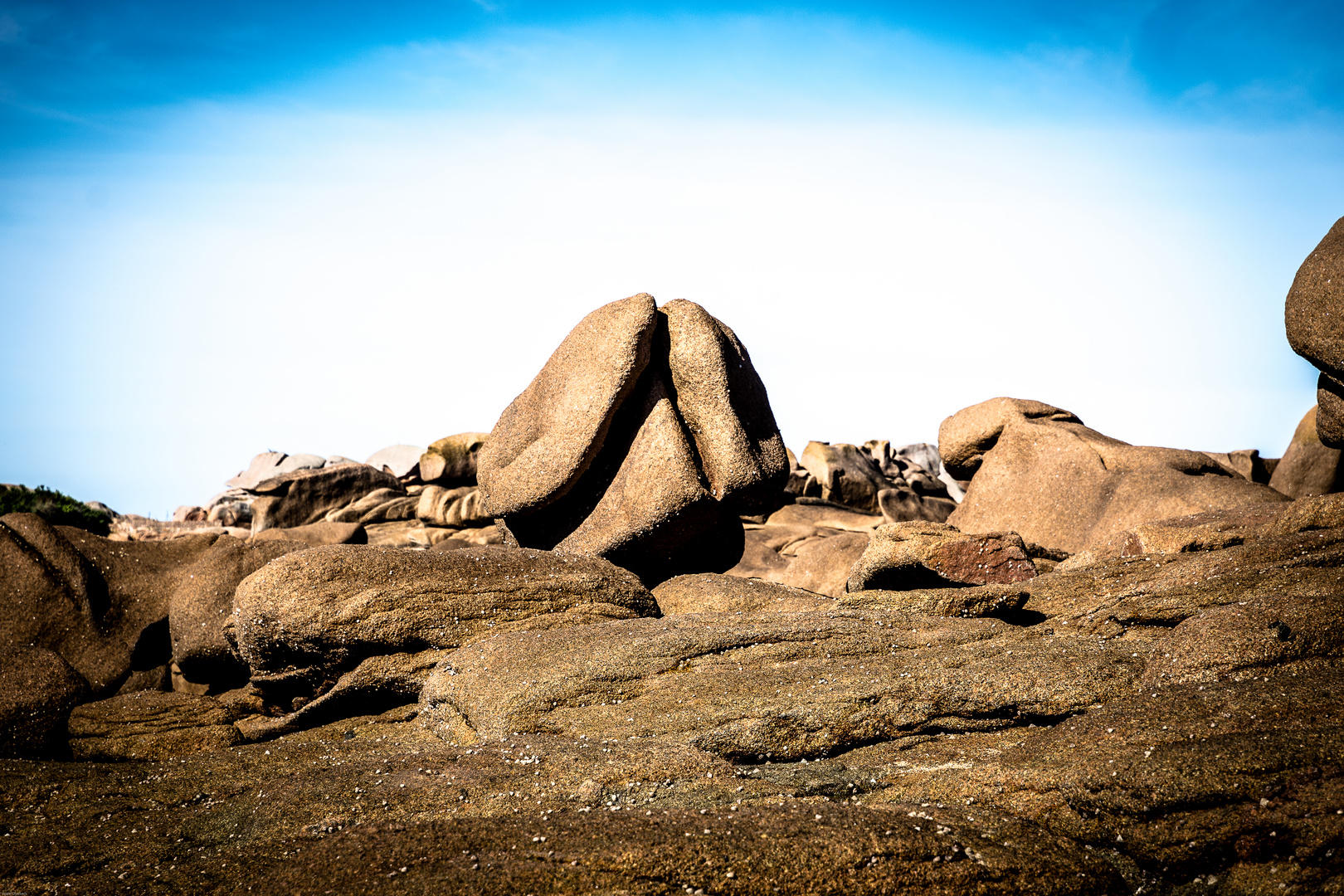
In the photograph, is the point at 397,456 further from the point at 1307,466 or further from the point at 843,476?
the point at 1307,466

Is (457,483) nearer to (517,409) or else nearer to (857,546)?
(517,409)

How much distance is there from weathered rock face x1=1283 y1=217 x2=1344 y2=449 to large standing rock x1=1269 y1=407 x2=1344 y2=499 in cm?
502

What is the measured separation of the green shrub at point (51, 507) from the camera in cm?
2409

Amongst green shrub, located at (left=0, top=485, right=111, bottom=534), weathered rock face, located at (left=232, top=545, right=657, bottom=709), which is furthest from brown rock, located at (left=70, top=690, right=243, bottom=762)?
green shrub, located at (left=0, top=485, right=111, bottom=534)

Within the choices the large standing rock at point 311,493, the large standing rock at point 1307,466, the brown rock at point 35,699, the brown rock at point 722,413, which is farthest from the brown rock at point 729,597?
the large standing rock at point 311,493

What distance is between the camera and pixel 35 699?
787 centimetres

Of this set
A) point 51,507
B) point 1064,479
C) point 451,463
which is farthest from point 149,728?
point 51,507

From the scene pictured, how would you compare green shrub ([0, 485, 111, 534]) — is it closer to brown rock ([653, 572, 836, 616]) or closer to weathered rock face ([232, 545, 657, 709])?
weathered rock face ([232, 545, 657, 709])

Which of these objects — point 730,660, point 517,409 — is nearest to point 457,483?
point 517,409

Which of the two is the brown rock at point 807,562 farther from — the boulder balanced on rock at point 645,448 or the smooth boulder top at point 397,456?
the smooth boulder top at point 397,456

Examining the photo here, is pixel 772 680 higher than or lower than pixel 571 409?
lower

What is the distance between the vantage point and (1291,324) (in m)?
8.62

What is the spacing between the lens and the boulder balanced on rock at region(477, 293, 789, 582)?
33.1 ft

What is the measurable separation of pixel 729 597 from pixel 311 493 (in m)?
14.5
